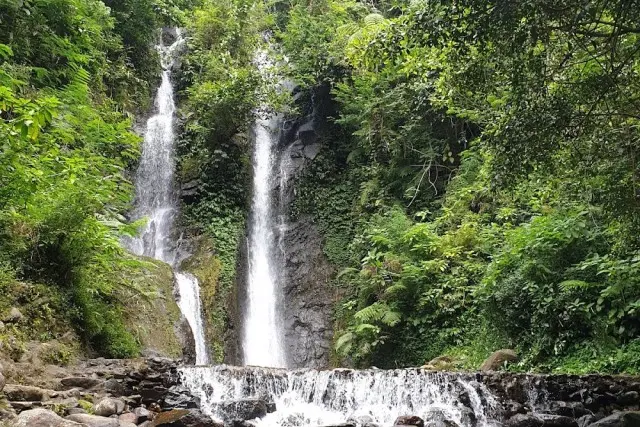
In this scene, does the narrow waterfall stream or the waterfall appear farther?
the waterfall

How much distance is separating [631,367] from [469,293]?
14.0 feet

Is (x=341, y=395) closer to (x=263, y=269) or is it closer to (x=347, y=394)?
(x=347, y=394)

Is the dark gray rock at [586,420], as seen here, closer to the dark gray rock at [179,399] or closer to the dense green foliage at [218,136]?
the dark gray rock at [179,399]

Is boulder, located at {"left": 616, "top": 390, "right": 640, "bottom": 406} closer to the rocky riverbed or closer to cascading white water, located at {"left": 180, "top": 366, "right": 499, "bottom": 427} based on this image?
the rocky riverbed

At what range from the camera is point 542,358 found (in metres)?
9.02

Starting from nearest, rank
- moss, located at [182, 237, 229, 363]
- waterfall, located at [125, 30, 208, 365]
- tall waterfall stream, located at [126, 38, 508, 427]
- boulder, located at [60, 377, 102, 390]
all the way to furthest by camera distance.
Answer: boulder, located at [60, 377, 102, 390] < tall waterfall stream, located at [126, 38, 508, 427] < waterfall, located at [125, 30, 208, 365] < moss, located at [182, 237, 229, 363]

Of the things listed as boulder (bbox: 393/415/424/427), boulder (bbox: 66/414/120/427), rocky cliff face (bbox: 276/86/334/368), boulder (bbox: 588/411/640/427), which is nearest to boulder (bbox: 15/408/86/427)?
boulder (bbox: 66/414/120/427)

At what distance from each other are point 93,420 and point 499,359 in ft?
22.3

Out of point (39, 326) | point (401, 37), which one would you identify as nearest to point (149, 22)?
point (39, 326)

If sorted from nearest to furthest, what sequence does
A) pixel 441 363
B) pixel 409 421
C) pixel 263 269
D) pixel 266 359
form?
pixel 409 421
pixel 441 363
pixel 266 359
pixel 263 269

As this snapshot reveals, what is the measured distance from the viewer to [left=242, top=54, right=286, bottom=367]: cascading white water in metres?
15.3

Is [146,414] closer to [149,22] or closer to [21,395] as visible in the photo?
[21,395]

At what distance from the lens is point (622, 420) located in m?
5.91

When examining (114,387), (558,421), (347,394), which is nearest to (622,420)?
(558,421)
